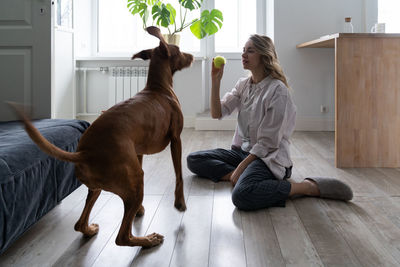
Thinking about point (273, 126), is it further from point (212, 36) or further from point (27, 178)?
point (212, 36)

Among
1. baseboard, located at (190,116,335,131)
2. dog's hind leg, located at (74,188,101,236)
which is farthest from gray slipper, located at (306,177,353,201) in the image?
baseboard, located at (190,116,335,131)

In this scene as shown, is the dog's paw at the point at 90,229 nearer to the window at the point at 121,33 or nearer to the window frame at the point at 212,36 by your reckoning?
the window frame at the point at 212,36

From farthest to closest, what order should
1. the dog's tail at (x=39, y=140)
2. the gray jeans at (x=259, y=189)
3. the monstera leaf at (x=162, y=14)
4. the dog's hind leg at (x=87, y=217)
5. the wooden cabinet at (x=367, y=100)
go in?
1. the monstera leaf at (x=162, y=14)
2. the wooden cabinet at (x=367, y=100)
3. the gray jeans at (x=259, y=189)
4. the dog's hind leg at (x=87, y=217)
5. the dog's tail at (x=39, y=140)

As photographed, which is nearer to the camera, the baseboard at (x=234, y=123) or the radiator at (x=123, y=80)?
the baseboard at (x=234, y=123)

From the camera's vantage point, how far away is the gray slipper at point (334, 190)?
188cm

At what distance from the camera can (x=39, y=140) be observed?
0.95 m

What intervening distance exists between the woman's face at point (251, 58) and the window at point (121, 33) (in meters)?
3.06

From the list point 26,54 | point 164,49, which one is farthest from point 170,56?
point 26,54

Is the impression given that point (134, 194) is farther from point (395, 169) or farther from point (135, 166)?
point (395, 169)

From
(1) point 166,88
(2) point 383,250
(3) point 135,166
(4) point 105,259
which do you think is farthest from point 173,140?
(2) point 383,250

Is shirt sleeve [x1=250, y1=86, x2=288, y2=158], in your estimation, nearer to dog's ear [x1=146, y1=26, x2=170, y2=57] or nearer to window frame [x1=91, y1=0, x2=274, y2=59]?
dog's ear [x1=146, y1=26, x2=170, y2=57]

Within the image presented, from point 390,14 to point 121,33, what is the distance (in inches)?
128

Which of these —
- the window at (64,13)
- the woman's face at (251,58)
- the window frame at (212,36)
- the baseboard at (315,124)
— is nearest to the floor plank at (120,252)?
the woman's face at (251,58)

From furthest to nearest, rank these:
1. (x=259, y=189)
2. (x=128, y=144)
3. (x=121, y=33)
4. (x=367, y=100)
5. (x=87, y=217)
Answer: (x=121, y=33) → (x=367, y=100) → (x=259, y=189) → (x=87, y=217) → (x=128, y=144)
